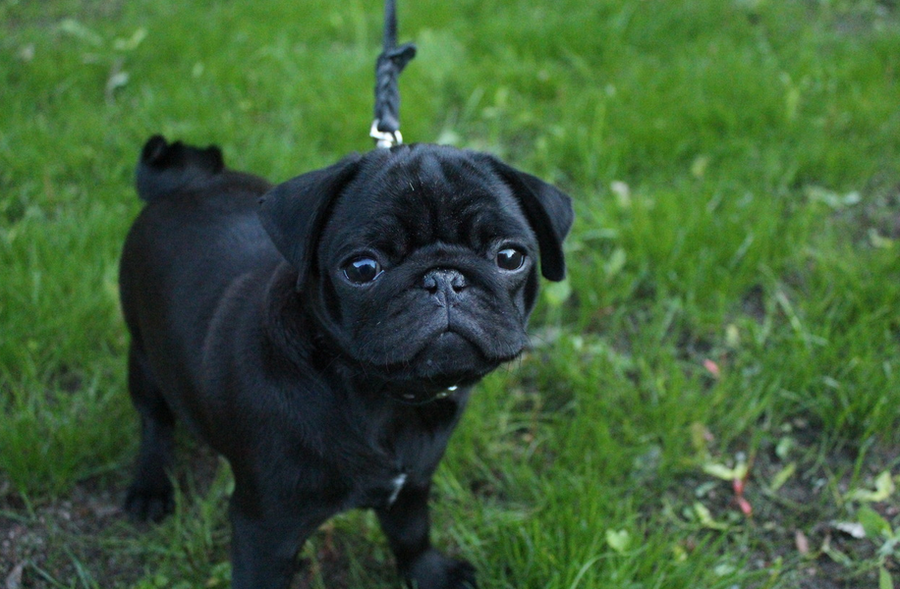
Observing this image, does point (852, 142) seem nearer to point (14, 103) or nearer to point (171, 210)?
point (171, 210)

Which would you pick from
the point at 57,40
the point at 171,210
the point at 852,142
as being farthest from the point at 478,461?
the point at 57,40

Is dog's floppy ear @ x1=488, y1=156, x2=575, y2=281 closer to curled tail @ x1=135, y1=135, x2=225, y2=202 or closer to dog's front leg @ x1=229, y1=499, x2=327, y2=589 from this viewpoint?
dog's front leg @ x1=229, y1=499, x2=327, y2=589

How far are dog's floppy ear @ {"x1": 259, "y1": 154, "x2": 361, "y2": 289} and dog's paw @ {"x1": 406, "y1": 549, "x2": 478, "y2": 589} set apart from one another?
116 centimetres

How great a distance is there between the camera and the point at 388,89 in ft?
9.08

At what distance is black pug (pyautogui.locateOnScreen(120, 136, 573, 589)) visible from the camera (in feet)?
6.48

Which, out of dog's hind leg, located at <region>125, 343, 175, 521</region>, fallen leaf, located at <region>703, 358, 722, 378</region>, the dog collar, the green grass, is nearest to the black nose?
the dog collar

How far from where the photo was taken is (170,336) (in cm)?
255

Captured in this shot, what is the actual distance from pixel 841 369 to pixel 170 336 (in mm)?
2537

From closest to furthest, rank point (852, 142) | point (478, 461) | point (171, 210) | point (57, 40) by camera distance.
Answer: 1. point (171, 210)
2. point (478, 461)
3. point (852, 142)
4. point (57, 40)

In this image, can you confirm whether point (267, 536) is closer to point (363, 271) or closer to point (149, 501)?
point (363, 271)

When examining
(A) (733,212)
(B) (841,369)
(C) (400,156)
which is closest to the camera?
(C) (400,156)

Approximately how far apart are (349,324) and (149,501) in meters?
1.45

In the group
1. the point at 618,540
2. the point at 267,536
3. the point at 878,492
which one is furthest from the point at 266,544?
the point at 878,492

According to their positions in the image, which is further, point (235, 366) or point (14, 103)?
point (14, 103)
